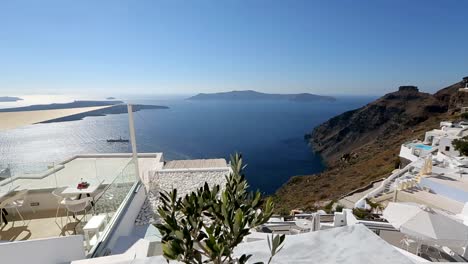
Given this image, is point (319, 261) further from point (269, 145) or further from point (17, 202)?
point (269, 145)

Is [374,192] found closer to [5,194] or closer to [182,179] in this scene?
[182,179]

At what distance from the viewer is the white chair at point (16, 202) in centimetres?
386

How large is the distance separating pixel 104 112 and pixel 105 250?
2.65 metres

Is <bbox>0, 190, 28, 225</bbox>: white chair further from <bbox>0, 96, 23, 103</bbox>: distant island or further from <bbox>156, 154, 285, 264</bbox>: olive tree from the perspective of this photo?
<bbox>156, 154, 285, 264</bbox>: olive tree

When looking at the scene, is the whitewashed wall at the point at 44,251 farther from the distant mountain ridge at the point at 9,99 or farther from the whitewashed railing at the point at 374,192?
the whitewashed railing at the point at 374,192

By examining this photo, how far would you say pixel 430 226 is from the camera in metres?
4.61

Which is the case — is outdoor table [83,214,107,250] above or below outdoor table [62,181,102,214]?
below

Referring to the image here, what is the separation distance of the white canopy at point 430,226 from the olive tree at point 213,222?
4813 mm

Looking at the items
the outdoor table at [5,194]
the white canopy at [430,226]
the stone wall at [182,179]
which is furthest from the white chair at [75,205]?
the white canopy at [430,226]

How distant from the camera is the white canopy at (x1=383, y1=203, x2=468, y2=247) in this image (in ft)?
14.3

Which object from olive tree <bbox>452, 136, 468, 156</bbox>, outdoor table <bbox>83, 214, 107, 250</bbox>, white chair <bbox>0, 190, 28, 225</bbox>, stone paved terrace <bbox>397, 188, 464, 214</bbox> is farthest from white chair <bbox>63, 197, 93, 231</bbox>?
olive tree <bbox>452, 136, 468, 156</bbox>

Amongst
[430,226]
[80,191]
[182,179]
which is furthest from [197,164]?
[430,226]

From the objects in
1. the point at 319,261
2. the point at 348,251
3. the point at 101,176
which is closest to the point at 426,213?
the point at 348,251

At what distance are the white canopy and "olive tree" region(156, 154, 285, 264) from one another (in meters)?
4.81
